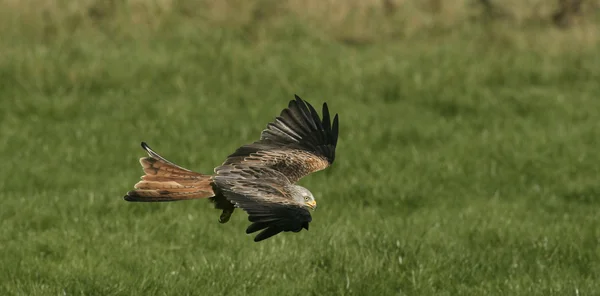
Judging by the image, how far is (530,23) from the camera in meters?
14.9

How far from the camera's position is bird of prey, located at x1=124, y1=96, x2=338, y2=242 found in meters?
4.47

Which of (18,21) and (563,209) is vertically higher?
(18,21)

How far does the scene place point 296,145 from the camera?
6117mm

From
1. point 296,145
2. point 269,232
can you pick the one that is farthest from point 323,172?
point 269,232

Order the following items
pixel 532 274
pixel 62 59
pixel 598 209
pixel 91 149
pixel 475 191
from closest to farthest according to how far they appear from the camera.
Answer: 1. pixel 532 274
2. pixel 598 209
3. pixel 475 191
4. pixel 91 149
5. pixel 62 59

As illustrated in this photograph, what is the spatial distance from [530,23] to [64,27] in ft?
21.7

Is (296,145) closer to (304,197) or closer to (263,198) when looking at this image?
(304,197)

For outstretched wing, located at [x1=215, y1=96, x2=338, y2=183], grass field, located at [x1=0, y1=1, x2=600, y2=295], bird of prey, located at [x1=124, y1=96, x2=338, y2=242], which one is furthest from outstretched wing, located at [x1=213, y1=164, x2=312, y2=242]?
grass field, located at [x1=0, y1=1, x2=600, y2=295]

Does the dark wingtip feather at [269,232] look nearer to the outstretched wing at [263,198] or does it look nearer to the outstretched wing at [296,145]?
the outstretched wing at [263,198]

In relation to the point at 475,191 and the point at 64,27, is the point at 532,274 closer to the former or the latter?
the point at 475,191

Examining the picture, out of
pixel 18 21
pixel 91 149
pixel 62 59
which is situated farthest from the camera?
pixel 18 21

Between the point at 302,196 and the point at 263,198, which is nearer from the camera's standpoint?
the point at 263,198

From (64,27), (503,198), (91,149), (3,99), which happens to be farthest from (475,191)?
(64,27)

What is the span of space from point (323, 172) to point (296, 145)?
10.1 ft
